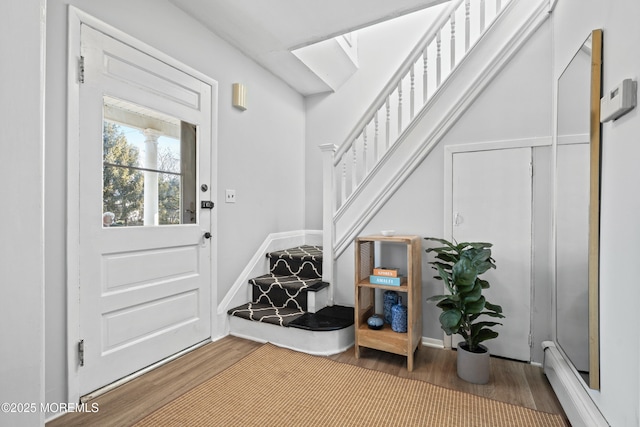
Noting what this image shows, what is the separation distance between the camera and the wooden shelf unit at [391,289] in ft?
6.88

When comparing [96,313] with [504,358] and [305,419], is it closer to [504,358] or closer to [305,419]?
[305,419]

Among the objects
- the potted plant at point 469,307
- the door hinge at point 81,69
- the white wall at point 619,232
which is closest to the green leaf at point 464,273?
the potted plant at point 469,307

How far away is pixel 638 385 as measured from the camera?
3.25 feet

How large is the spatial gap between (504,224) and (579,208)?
650 millimetres

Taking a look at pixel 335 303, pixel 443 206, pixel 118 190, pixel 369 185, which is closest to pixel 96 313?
pixel 118 190

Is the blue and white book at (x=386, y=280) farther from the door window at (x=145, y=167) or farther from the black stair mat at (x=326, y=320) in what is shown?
the door window at (x=145, y=167)

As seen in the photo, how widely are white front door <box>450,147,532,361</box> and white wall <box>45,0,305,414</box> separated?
1867mm

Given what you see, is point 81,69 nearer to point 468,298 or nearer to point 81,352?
point 81,352

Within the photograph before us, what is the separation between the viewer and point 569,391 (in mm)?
1514

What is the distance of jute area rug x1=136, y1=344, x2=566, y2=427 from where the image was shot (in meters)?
1.54

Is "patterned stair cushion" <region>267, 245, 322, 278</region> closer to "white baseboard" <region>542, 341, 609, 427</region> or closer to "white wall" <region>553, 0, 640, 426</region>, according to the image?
"white baseboard" <region>542, 341, 609, 427</region>

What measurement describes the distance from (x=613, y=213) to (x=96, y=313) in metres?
2.61

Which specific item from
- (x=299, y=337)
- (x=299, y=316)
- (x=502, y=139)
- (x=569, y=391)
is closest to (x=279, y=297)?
(x=299, y=316)

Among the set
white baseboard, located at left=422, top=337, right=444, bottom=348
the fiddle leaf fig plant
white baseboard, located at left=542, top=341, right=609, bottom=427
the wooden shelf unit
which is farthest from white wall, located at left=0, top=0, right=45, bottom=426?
white baseboard, located at left=422, top=337, right=444, bottom=348
